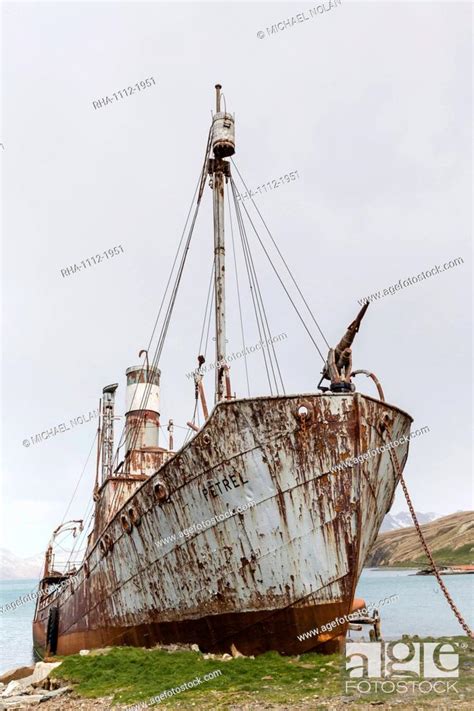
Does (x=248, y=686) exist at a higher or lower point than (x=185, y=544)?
lower

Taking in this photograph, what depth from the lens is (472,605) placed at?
118 feet

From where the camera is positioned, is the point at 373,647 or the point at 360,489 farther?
the point at 373,647

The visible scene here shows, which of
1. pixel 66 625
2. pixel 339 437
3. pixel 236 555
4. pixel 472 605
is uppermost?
pixel 339 437

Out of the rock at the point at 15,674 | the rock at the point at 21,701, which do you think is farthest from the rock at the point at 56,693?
the rock at the point at 15,674

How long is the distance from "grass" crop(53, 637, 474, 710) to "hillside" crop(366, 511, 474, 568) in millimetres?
87885

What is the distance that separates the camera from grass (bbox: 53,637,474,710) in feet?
26.9

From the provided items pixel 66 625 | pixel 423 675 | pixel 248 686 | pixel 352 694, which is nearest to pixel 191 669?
pixel 248 686

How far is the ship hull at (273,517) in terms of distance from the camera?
9930mm

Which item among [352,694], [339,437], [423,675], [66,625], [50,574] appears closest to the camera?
[352,694]

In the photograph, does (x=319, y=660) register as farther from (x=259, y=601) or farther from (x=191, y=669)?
(x=191, y=669)

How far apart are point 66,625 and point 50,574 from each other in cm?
1009

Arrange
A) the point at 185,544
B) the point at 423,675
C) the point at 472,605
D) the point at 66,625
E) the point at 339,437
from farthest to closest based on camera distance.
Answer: the point at 472,605
the point at 66,625
the point at 185,544
the point at 339,437
the point at 423,675

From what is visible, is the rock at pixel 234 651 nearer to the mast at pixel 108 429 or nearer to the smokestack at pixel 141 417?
the smokestack at pixel 141 417

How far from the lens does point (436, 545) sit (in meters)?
113
